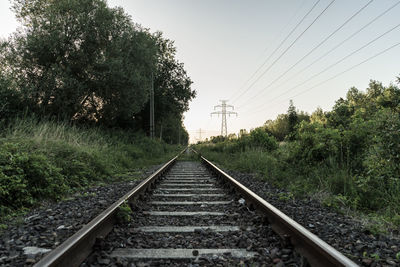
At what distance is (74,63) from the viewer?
567 inches

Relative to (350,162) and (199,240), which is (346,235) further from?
(350,162)

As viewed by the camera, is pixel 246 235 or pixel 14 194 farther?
pixel 14 194

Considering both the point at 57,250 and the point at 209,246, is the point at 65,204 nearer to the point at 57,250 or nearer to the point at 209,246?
the point at 57,250

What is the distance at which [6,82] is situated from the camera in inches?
433

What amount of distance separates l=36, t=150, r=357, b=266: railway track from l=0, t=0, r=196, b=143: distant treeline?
398 inches

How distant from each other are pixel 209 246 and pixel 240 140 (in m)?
12.3

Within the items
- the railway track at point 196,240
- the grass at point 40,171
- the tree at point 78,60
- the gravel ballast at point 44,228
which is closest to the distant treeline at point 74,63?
the tree at point 78,60

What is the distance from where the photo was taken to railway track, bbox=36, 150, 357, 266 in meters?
2.04

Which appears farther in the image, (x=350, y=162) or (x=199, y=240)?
(x=350, y=162)

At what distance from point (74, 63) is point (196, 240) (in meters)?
14.8

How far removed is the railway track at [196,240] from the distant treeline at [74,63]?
10.1m

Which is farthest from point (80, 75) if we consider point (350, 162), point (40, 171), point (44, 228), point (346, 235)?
point (346, 235)

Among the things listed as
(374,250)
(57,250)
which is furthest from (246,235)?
(57,250)

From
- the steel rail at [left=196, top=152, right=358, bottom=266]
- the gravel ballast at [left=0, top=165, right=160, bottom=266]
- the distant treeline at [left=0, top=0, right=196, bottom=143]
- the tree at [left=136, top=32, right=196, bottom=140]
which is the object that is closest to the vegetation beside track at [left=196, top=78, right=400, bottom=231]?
the steel rail at [left=196, top=152, right=358, bottom=266]
